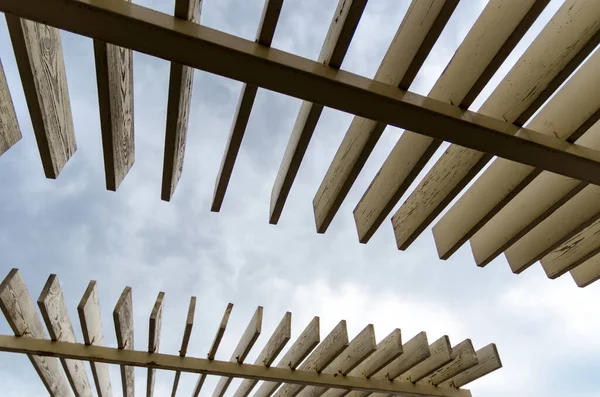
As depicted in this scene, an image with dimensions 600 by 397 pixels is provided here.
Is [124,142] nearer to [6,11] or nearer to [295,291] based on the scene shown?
[6,11]

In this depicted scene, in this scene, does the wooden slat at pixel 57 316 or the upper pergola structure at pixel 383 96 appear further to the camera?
the wooden slat at pixel 57 316

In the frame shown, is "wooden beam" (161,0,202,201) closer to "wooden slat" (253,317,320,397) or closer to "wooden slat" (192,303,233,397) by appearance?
"wooden slat" (192,303,233,397)

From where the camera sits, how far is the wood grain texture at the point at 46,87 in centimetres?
166

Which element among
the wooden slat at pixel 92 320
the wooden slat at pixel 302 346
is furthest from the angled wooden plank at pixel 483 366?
the wooden slat at pixel 92 320

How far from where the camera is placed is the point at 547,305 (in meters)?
9.02

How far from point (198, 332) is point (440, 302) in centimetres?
572

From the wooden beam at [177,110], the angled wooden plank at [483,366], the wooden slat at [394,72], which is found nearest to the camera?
the wooden beam at [177,110]

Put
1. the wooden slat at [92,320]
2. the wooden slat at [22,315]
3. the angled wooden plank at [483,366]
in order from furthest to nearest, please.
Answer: the angled wooden plank at [483,366] → the wooden slat at [92,320] → the wooden slat at [22,315]

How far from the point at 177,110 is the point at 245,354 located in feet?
9.36

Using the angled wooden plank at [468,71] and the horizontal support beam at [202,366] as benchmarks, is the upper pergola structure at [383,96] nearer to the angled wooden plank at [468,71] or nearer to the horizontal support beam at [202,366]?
the angled wooden plank at [468,71]

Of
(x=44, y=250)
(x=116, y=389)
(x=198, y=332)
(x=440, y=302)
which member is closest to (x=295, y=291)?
(x=440, y=302)

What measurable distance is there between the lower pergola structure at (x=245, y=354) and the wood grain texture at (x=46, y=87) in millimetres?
1538

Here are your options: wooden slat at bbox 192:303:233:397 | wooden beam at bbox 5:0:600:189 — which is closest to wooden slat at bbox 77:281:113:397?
wooden slat at bbox 192:303:233:397

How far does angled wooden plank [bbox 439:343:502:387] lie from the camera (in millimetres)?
4129
